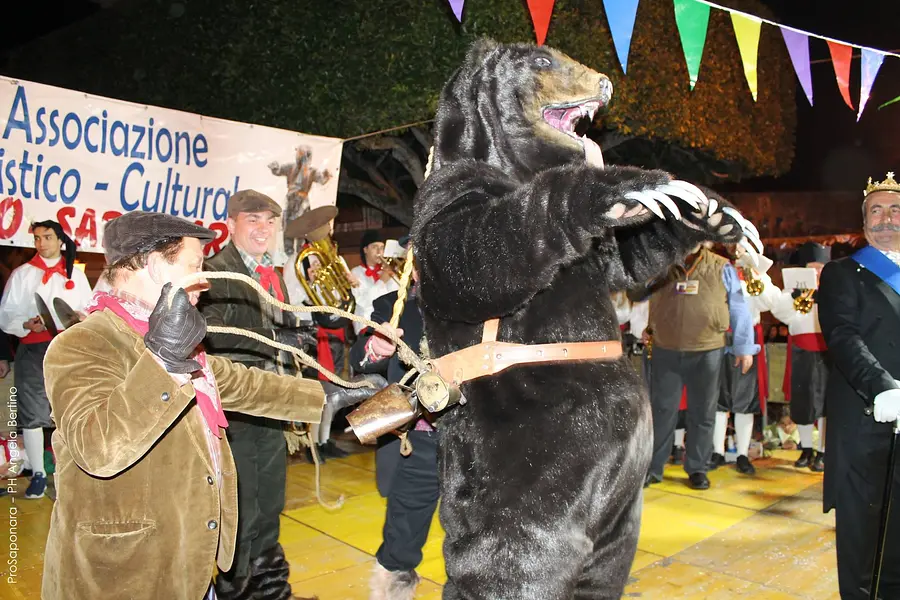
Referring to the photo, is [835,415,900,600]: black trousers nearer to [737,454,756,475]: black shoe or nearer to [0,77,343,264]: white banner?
[737,454,756,475]: black shoe

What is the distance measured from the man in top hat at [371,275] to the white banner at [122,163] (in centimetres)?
144

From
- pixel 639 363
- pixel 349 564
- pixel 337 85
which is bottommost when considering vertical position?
pixel 349 564

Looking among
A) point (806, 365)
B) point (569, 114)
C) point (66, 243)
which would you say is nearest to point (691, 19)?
point (569, 114)

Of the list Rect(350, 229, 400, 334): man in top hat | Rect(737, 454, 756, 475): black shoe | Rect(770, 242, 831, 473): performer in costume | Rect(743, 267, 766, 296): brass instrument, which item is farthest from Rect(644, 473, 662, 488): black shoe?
Rect(350, 229, 400, 334): man in top hat

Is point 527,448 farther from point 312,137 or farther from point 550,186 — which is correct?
point 312,137

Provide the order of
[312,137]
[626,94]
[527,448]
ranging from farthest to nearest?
[626,94], [312,137], [527,448]

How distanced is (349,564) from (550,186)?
3404mm

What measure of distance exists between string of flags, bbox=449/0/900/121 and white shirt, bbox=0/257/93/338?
4.27m

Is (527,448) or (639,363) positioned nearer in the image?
(527,448)

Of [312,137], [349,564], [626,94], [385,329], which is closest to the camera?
[385,329]

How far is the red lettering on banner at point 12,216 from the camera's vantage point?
4.71 meters

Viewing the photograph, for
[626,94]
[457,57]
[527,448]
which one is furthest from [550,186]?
[626,94]

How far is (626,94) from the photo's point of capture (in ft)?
31.7

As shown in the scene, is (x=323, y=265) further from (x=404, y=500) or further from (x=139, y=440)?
(x=139, y=440)
